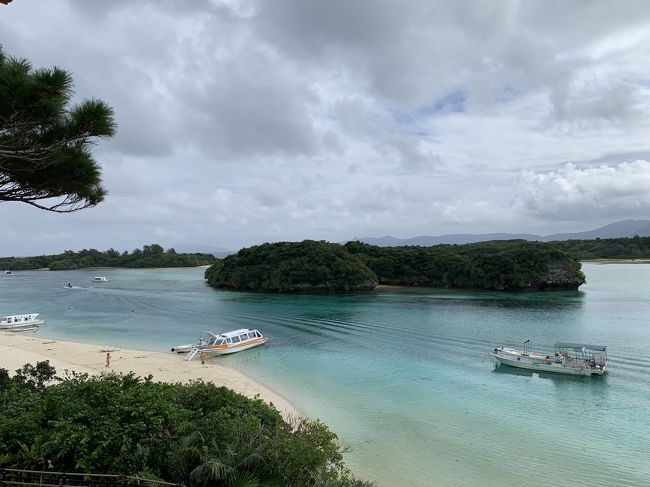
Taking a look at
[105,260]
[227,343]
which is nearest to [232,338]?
[227,343]

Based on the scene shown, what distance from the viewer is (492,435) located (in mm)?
16328

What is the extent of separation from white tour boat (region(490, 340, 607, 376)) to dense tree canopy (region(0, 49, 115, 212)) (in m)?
24.6

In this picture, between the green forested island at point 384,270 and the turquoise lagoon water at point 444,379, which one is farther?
the green forested island at point 384,270

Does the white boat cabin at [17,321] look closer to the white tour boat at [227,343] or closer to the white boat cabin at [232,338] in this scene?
the white tour boat at [227,343]

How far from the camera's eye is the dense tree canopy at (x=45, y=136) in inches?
406

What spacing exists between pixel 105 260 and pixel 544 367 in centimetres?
17866

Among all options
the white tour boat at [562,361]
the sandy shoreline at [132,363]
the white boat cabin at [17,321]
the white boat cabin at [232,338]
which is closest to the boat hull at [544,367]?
the white tour boat at [562,361]

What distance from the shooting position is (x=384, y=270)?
83.8 m

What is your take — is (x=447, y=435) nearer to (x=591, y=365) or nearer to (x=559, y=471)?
(x=559, y=471)

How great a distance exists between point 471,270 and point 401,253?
52.6 feet

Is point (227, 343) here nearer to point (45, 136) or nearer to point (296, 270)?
point (45, 136)

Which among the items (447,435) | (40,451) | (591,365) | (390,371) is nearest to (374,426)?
(447,435)

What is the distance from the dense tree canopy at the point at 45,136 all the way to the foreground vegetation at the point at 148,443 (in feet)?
20.3

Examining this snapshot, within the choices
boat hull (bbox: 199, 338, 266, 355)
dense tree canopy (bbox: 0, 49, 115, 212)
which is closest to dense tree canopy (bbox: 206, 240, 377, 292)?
boat hull (bbox: 199, 338, 266, 355)
